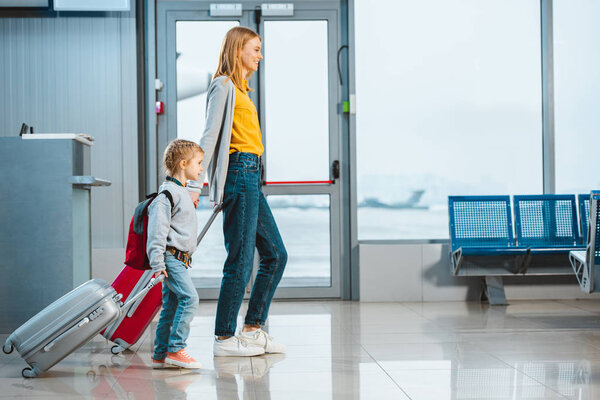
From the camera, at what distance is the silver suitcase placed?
311 centimetres

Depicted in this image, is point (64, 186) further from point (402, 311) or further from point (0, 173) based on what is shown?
point (402, 311)

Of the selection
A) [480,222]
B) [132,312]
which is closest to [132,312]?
[132,312]

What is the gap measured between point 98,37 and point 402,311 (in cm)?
348

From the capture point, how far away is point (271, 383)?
9.63ft

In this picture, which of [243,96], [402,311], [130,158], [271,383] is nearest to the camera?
[271,383]

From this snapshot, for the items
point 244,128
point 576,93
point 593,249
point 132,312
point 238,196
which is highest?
point 576,93

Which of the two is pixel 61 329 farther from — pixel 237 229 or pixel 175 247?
pixel 237 229

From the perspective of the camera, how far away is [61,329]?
10.2 ft

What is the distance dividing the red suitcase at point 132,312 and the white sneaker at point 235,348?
18.3 inches

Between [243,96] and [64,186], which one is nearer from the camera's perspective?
[243,96]

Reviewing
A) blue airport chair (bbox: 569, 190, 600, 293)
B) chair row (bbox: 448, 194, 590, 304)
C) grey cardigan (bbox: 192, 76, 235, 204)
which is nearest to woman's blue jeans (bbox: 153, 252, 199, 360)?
grey cardigan (bbox: 192, 76, 235, 204)

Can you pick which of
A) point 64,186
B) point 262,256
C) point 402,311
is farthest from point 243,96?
point 402,311

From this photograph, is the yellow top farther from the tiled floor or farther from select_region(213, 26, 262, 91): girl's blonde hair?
the tiled floor

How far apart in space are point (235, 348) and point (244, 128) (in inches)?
43.1
